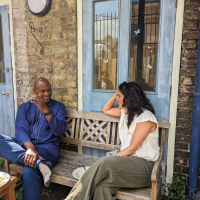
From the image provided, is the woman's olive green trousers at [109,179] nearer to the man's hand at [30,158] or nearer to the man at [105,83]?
the man's hand at [30,158]

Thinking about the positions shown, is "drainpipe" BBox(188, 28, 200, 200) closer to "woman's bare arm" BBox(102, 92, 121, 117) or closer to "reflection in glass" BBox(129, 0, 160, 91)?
"reflection in glass" BBox(129, 0, 160, 91)

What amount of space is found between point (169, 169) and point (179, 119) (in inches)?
27.9

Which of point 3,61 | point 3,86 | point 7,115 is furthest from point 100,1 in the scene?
point 7,115

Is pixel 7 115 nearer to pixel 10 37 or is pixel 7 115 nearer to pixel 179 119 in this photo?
pixel 10 37

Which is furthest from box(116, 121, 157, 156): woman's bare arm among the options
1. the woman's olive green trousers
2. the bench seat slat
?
the bench seat slat

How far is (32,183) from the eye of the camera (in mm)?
1952

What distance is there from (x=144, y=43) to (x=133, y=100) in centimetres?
86

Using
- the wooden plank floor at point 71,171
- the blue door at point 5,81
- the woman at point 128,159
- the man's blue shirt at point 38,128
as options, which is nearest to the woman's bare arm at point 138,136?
the woman at point 128,159

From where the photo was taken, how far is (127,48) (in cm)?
A: 250

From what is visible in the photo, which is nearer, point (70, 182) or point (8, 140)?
point (70, 182)

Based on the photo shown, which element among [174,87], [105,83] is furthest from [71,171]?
[174,87]

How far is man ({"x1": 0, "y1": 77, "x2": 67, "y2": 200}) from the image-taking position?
6.57ft

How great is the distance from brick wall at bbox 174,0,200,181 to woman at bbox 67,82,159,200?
0.46 meters

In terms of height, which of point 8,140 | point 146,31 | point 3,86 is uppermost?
point 146,31
